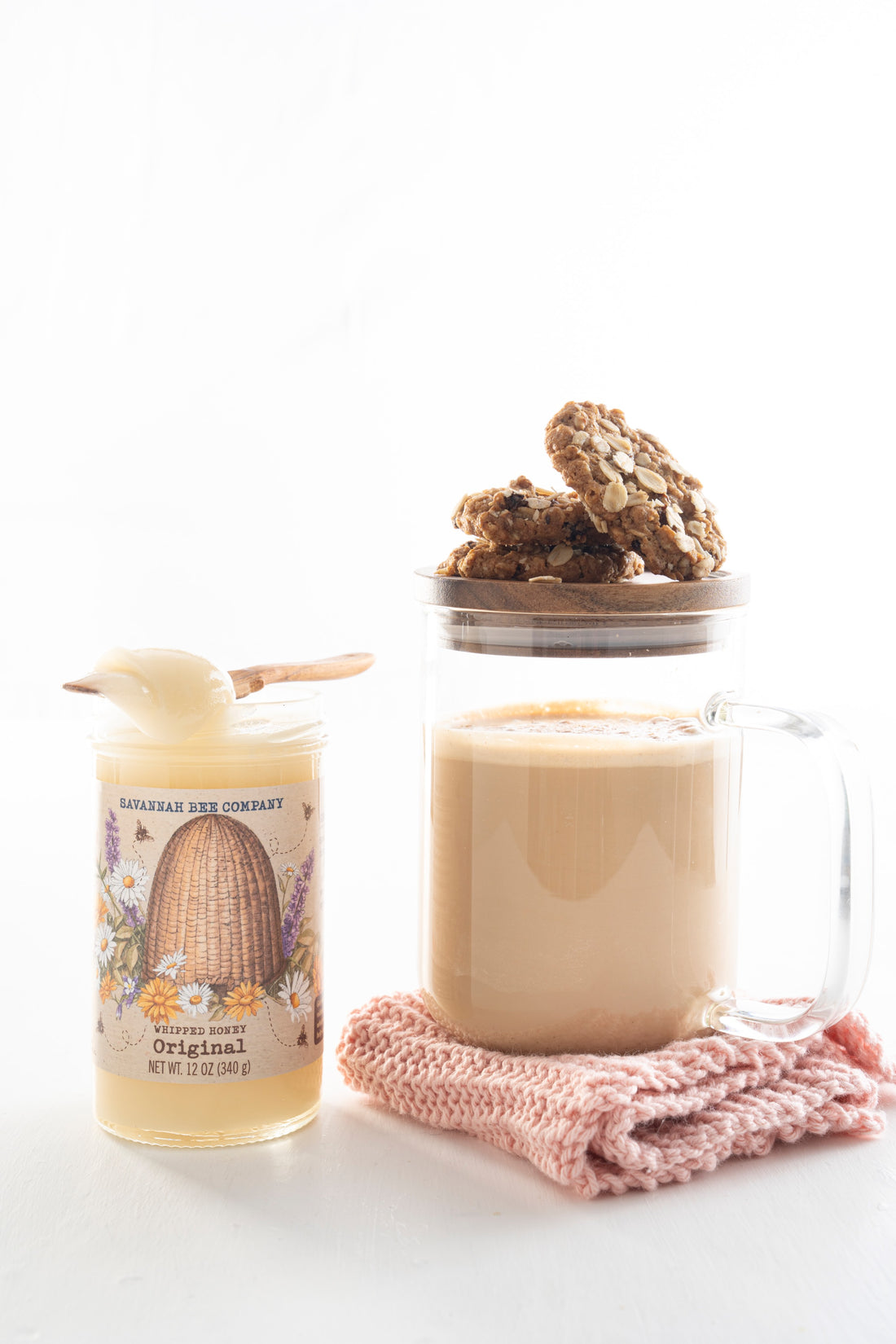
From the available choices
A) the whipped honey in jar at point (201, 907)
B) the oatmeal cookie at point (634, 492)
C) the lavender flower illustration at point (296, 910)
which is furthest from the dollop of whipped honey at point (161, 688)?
the oatmeal cookie at point (634, 492)

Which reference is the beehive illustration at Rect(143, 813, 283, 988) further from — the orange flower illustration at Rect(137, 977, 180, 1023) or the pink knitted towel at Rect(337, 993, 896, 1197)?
the pink knitted towel at Rect(337, 993, 896, 1197)

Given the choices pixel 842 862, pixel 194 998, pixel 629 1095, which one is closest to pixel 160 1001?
pixel 194 998

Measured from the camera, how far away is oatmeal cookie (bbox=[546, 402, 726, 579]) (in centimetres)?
77

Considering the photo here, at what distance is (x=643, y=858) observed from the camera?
798mm

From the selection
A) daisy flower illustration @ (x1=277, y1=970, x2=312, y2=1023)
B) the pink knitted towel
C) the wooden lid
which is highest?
the wooden lid

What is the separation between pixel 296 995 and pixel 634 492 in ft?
1.11

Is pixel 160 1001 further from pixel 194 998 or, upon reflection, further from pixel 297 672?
pixel 297 672

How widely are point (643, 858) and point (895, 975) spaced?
41cm

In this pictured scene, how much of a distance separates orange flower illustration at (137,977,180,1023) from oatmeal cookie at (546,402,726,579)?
35 centimetres

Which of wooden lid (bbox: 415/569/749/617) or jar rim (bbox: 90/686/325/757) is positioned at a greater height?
wooden lid (bbox: 415/569/749/617)

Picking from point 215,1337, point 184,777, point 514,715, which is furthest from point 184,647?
point 215,1337

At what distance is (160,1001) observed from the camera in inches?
30.1

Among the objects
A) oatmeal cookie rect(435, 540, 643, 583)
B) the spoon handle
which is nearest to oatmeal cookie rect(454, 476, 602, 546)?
oatmeal cookie rect(435, 540, 643, 583)

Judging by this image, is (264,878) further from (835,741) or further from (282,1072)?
(835,741)
